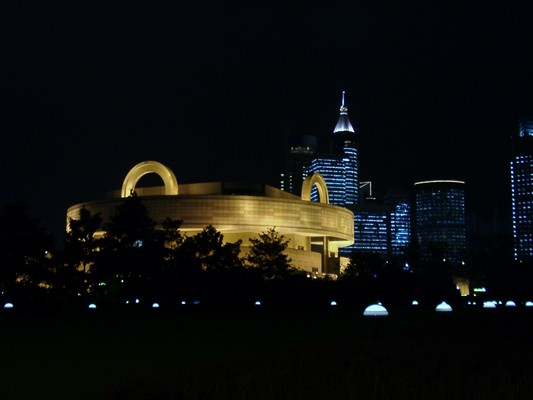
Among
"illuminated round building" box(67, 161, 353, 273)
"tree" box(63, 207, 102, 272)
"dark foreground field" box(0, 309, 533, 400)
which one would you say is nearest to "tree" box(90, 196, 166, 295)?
"tree" box(63, 207, 102, 272)

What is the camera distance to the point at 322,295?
156 ft

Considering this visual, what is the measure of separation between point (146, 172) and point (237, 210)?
11373 millimetres

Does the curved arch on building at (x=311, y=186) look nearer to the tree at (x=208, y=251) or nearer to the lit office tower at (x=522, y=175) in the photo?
the tree at (x=208, y=251)

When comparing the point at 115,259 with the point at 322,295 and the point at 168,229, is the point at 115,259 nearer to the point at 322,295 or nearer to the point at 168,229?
the point at 168,229

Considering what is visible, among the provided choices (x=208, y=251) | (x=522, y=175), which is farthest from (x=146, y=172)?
(x=522, y=175)

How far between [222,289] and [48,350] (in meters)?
27.9

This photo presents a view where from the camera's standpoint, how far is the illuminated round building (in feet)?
283

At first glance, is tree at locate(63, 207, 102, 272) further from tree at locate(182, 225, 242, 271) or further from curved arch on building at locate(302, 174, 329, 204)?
curved arch on building at locate(302, 174, 329, 204)

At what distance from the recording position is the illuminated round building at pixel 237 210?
86.1 m

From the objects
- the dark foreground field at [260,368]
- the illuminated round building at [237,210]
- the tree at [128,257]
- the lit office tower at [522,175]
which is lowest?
the dark foreground field at [260,368]

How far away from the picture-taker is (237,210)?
87062 millimetres

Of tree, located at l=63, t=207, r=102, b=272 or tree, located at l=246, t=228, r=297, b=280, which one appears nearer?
tree, located at l=63, t=207, r=102, b=272

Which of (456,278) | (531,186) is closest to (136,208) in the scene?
(456,278)

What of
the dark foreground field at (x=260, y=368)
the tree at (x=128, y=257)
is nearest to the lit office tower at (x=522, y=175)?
the tree at (x=128, y=257)
